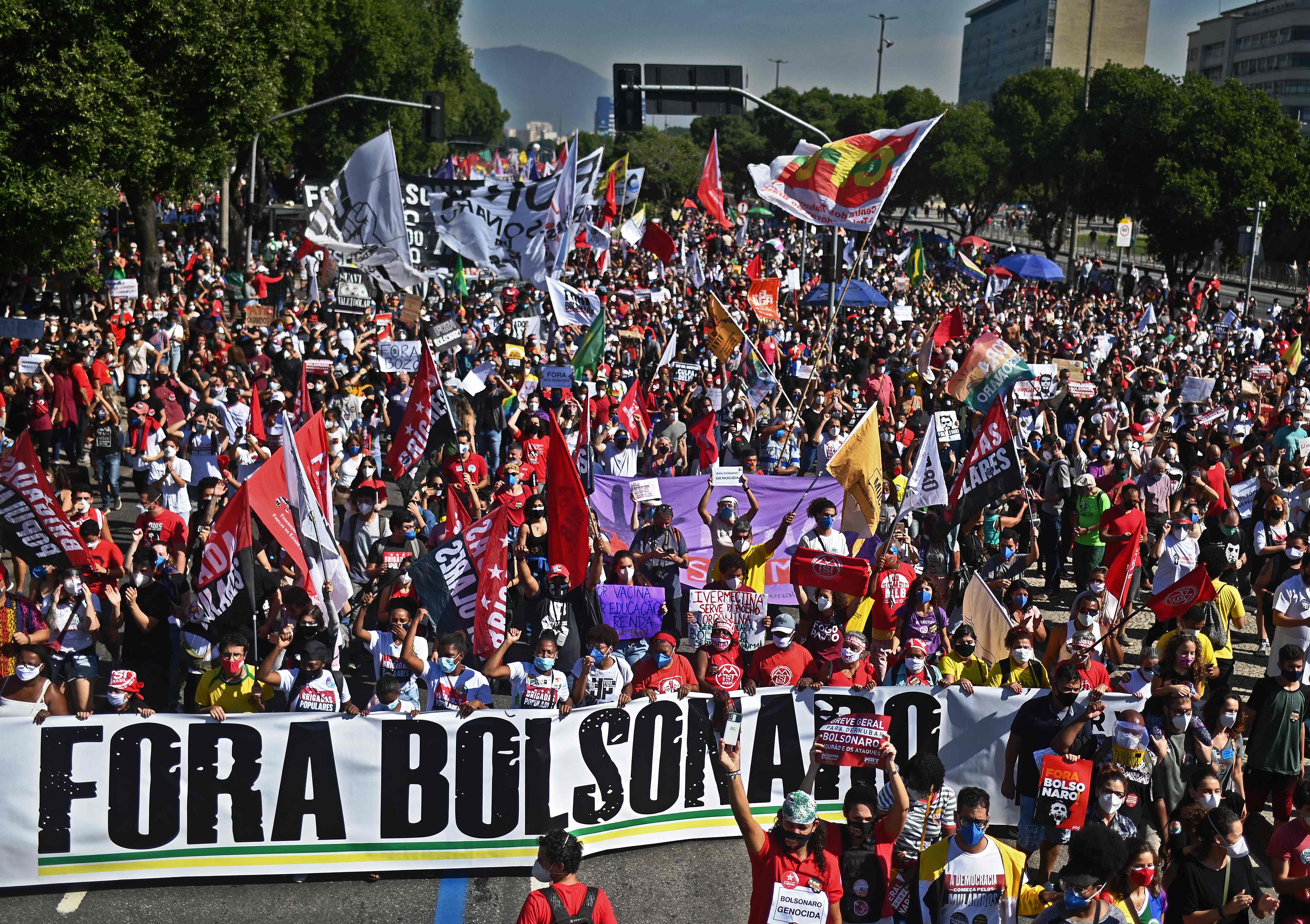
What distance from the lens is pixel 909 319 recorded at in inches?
1080

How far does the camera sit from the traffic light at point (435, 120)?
3059 cm

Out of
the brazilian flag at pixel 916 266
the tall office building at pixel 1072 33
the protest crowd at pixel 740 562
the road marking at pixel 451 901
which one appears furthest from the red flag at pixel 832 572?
the tall office building at pixel 1072 33

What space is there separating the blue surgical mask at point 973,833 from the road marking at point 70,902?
459cm

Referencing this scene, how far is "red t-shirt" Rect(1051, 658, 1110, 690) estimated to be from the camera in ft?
25.0

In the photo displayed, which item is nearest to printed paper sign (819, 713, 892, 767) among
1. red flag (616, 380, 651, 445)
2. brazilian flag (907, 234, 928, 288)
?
red flag (616, 380, 651, 445)

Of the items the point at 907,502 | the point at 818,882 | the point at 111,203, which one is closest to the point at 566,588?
the point at 907,502

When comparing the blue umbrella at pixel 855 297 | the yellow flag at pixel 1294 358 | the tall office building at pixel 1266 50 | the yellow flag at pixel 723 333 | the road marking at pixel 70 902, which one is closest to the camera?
the road marking at pixel 70 902

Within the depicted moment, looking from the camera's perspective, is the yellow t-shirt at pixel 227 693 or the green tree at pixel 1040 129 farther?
the green tree at pixel 1040 129

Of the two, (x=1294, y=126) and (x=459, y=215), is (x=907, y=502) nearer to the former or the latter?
(x=459, y=215)

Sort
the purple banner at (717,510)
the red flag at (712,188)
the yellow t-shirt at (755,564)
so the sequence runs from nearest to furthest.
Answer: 1. the yellow t-shirt at (755,564)
2. the purple banner at (717,510)
3. the red flag at (712,188)

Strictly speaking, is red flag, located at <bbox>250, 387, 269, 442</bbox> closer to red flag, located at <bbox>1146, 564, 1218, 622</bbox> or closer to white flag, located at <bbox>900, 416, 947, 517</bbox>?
white flag, located at <bbox>900, 416, 947, 517</bbox>

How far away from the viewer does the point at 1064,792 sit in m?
6.71

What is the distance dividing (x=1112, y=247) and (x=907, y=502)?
202 ft

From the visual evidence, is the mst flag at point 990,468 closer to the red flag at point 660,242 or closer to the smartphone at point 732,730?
the smartphone at point 732,730
